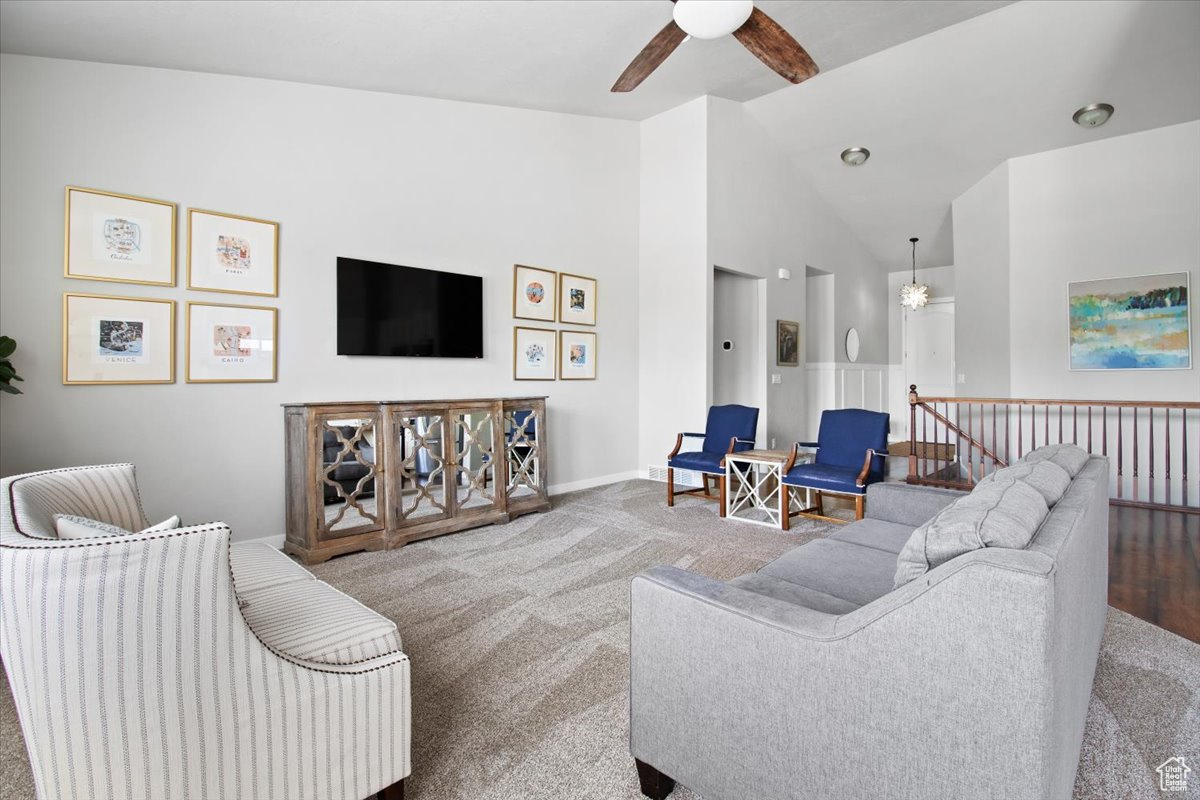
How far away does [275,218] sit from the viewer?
140 inches

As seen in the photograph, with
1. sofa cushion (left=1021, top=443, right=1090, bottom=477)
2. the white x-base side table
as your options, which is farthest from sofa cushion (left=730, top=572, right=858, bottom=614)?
the white x-base side table

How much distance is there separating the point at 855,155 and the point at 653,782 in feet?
22.7

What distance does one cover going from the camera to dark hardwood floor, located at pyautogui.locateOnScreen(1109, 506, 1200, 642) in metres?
2.55

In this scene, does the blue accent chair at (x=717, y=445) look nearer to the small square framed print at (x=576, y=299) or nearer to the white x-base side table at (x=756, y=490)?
the white x-base side table at (x=756, y=490)

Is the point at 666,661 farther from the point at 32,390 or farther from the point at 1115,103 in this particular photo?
the point at 1115,103

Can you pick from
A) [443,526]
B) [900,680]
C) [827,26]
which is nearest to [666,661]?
[900,680]

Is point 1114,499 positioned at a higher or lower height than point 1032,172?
lower

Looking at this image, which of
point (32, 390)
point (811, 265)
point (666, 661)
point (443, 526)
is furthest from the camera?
point (811, 265)

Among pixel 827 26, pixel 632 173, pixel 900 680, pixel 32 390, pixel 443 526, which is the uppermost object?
pixel 827 26

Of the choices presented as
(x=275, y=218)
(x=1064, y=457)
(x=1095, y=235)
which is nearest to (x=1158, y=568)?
(x=1064, y=457)

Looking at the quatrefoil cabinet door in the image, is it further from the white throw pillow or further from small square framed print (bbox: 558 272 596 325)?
small square framed print (bbox: 558 272 596 325)

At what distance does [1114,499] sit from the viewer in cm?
500

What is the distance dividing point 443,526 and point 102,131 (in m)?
2.97

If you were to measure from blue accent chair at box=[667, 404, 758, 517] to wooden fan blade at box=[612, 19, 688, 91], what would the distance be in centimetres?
266
